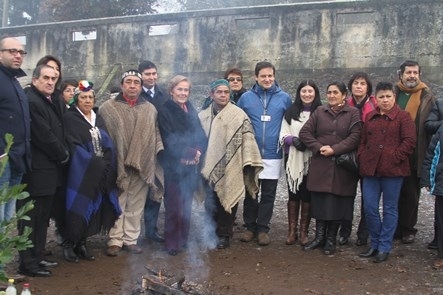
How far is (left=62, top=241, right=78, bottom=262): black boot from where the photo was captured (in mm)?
5086

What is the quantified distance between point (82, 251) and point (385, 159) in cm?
319

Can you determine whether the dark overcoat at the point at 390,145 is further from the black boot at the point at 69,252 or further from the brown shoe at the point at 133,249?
the black boot at the point at 69,252

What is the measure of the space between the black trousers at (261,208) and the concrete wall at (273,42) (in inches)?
332

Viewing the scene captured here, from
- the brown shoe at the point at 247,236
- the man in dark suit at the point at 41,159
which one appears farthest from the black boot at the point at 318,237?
the man in dark suit at the point at 41,159

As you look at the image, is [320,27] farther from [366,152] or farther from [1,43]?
[1,43]

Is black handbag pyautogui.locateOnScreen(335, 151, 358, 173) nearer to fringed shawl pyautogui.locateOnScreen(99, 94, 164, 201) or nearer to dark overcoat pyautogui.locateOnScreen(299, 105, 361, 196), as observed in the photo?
dark overcoat pyautogui.locateOnScreen(299, 105, 361, 196)

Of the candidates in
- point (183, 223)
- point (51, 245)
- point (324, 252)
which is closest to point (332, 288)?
point (324, 252)

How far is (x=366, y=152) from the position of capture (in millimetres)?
5027

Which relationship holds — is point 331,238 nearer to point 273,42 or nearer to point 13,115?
point 13,115

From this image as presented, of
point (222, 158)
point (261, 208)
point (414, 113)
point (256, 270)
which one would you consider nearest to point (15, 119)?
point (222, 158)

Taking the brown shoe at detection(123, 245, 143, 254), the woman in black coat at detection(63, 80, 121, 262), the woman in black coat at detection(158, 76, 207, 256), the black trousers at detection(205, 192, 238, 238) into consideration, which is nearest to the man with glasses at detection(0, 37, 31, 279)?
the woman in black coat at detection(63, 80, 121, 262)

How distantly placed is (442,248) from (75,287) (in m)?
3.48

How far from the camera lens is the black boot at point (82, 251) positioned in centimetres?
516

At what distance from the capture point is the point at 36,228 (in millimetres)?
4613
